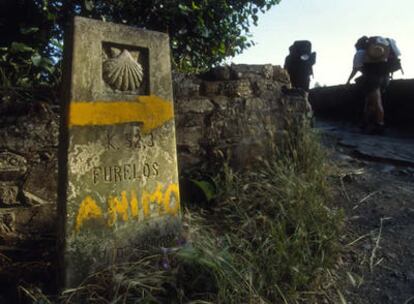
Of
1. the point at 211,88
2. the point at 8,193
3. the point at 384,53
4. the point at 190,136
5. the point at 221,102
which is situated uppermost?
the point at 384,53

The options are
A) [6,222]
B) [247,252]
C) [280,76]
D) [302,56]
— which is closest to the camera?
[247,252]

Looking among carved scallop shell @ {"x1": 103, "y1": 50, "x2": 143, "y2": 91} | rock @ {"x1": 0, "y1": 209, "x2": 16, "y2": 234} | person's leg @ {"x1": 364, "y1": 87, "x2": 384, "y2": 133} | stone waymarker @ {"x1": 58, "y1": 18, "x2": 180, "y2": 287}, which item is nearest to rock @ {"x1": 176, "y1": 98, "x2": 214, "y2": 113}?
stone waymarker @ {"x1": 58, "y1": 18, "x2": 180, "y2": 287}

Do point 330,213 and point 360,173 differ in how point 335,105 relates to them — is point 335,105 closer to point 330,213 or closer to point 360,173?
point 360,173

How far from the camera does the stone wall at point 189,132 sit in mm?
2064

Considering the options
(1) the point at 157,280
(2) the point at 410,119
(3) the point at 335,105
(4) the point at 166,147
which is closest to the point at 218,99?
(4) the point at 166,147

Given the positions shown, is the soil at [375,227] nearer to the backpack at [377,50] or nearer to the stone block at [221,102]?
the stone block at [221,102]

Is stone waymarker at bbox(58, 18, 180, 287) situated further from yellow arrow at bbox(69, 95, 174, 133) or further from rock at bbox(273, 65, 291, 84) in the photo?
rock at bbox(273, 65, 291, 84)

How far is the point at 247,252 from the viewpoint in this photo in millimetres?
1831

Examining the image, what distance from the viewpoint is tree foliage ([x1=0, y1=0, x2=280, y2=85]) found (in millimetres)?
2604

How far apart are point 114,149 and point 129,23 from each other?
204 centimetres

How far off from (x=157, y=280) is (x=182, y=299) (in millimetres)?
139

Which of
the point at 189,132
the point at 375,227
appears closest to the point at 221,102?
the point at 189,132

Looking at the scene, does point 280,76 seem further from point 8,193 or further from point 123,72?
point 8,193

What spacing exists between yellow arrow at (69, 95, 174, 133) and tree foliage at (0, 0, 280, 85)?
2.57 feet
